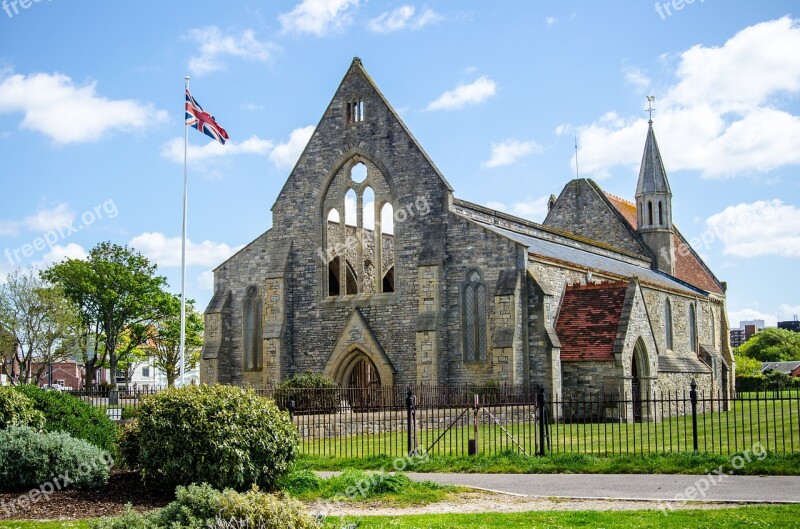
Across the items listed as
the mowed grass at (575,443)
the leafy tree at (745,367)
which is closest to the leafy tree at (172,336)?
the mowed grass at (575,443)

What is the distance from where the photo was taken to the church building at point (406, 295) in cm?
3444

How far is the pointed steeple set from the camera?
5878 centimetres

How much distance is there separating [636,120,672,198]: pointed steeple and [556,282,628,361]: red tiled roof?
76.2 ft

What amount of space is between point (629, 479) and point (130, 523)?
1009cm

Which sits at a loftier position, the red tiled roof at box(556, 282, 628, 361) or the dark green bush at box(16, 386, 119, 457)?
the red tiled roof at box(556, 282, 628, 361)

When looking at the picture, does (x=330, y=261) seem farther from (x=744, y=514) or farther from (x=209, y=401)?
(x=744, y=514)

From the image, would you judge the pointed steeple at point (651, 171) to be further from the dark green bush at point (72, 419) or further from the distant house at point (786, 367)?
the distant house at point (786, 367)

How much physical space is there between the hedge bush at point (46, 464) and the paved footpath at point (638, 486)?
20.2 feet

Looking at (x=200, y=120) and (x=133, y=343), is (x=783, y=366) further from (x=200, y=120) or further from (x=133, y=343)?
(x=200, y=120)

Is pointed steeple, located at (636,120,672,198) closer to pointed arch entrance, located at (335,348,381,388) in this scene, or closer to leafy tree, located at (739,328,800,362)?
pointed arch entrance, located at (335,348,381,388)

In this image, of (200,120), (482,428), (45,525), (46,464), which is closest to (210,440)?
(45,525)

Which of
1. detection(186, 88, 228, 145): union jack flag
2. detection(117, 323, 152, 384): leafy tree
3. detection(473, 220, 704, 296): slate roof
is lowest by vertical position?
detection(117, 323, 152, 384): leafy tree

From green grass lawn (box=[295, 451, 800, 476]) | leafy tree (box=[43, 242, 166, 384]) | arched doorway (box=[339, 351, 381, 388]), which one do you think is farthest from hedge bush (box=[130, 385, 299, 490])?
leafy tree (box=[43, 242, 166, 384])

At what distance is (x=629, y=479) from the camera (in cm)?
1697
